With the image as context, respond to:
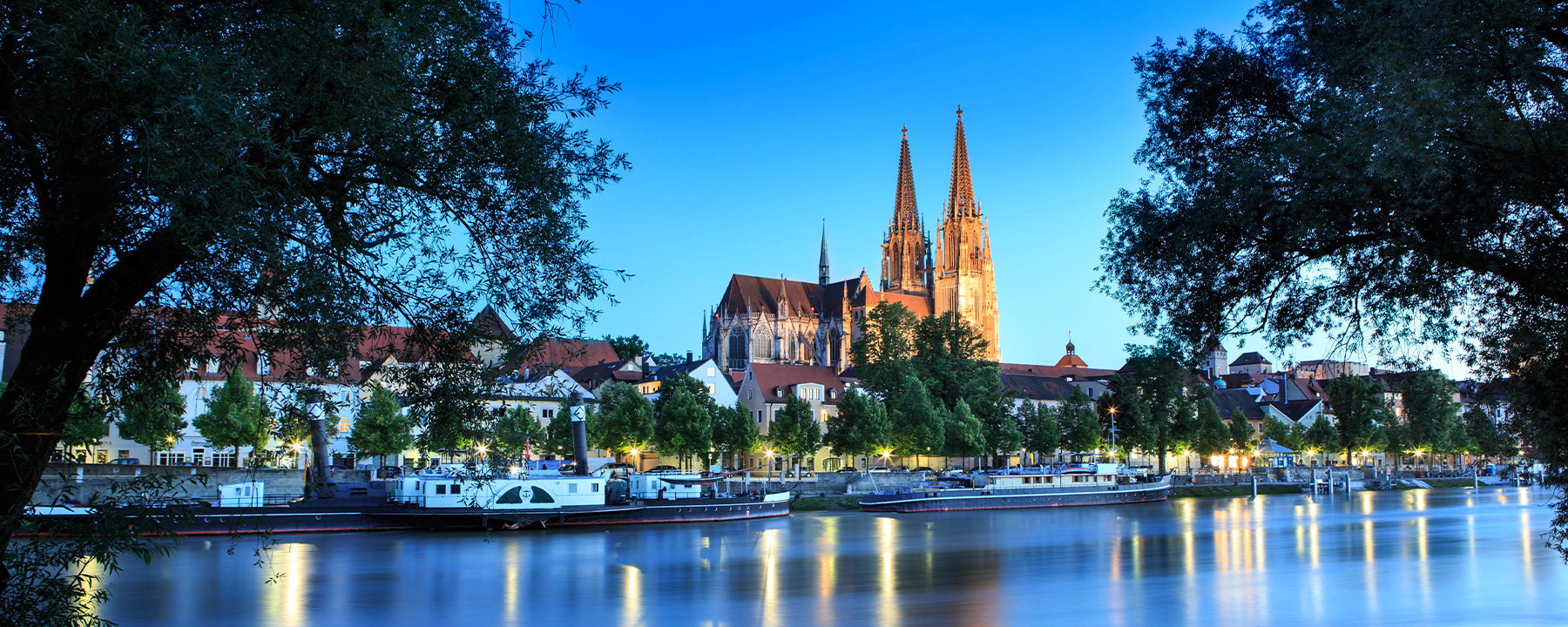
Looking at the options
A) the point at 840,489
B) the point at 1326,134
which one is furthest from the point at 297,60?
the point at 840,489

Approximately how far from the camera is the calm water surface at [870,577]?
1119 inches

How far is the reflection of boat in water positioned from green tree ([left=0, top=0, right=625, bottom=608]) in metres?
57.0

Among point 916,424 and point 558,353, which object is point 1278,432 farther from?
point 558,353

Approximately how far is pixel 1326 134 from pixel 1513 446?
8.85 meters

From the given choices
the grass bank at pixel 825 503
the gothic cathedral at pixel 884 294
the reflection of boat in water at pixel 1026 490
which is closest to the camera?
the grass bank at pixel 825 503

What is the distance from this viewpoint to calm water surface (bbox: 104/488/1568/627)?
28.4 metres

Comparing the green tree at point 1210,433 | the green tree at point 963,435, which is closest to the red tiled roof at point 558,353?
the green tree at point 963,435

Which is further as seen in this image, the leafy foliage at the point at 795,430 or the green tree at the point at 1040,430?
the green tree at the point at 1040,430

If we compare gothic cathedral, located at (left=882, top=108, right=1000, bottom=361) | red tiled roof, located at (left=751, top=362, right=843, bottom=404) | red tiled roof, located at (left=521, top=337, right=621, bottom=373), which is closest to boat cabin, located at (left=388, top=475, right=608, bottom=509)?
red tiled roof, located at (left=751, top=362, right=843, bottom=404)

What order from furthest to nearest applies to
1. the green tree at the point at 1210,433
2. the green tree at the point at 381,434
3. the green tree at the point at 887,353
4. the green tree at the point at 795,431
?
the green tree at the point at 1210,433 < the green tree at the point at 887,353 < the green tree at the point at 795,431 < the green tree at the point at 381,434

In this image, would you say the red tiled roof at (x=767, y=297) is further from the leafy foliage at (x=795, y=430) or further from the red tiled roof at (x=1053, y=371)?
the leafy foliage at (x=795, y=430)

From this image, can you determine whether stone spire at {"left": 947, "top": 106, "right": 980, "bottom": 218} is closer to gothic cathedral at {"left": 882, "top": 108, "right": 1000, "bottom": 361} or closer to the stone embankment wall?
gothic cathedral at {"left": 882, "top": 108, "right": 1000, "bottom": 361}

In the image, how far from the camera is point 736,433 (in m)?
74.3

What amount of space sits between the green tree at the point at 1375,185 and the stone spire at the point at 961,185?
157755mm
